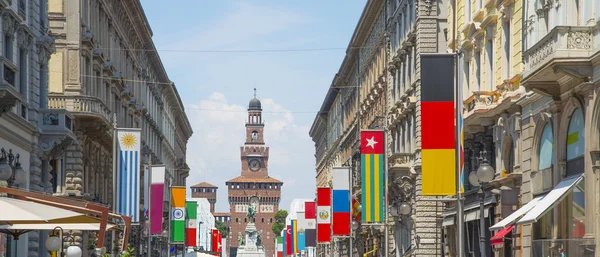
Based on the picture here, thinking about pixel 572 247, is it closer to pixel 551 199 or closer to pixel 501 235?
pixel 551 199

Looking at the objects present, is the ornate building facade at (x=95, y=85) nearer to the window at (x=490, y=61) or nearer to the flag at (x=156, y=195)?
the flag at (x=156, y=195)

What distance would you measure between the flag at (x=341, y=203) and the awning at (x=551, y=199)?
37.0 metres

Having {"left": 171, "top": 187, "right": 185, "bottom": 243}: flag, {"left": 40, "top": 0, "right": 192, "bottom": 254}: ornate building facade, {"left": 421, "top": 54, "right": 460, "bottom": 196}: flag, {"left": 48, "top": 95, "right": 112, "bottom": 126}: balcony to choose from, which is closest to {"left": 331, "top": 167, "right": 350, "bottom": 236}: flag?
{"left": 171, "top": 187, "right": 185, "bottom": 243}: flag

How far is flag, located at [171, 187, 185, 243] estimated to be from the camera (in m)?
77.5

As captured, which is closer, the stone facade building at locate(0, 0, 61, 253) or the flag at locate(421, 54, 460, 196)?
the flag at locate(421, 54, 460, 196)

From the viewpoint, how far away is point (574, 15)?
104 feet

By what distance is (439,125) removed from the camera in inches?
1412

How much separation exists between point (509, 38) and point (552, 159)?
6.84m

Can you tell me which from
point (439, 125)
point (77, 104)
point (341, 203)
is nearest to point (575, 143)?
point (439, 125)

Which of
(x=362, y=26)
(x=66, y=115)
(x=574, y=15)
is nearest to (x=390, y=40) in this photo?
(x=362, y=26)

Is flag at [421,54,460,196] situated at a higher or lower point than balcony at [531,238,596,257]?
higher

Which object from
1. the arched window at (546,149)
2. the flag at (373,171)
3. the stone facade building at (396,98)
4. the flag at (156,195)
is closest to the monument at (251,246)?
the stone facade building at (396,98)

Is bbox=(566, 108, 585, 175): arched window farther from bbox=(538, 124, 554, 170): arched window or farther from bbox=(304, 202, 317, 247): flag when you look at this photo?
bbox=(304, 202, 317, 247): flag

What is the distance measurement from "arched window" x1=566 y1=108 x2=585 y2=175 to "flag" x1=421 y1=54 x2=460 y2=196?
3.87 metres
